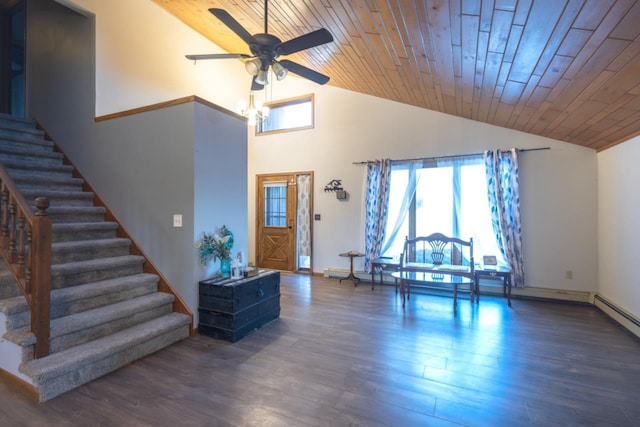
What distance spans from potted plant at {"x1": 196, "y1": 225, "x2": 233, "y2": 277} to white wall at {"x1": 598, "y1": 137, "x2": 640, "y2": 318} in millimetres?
4352

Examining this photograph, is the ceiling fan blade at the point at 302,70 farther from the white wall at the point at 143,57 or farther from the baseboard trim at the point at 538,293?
the baseboard trim at the point at 538,293

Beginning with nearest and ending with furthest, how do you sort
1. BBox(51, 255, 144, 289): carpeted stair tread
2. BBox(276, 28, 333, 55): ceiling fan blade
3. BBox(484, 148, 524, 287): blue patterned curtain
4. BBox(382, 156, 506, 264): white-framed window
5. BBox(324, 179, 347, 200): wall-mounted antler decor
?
1. BBox(276, 28, 333, 55): ceiling fan blade
2. BBox(51, 255, 144, 289): carpeted stair tread
3. BBox(484, 148, 524, 287): blue patterned curtain
4. BBox(382, 156, 506, 264): white-framed window
5. BBox(324, 179, 347, 200): wall-mounted antler decor

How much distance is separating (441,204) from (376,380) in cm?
351

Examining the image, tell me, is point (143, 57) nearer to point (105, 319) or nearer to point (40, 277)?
point (40, 277)

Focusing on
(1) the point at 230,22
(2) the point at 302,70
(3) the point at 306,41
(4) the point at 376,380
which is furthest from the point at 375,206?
(1) the point at 230,22

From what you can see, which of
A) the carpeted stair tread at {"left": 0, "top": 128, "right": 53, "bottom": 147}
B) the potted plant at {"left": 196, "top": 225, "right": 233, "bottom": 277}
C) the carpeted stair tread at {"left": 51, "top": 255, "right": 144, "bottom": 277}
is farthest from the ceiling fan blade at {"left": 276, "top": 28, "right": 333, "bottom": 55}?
the carpeted stair tread at {"left": 0, "top": 128, "right": 53, "bottom": 147}

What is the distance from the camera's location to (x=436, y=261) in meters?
4.75

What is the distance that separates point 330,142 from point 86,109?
12.6ft

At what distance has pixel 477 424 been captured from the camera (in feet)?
5.88

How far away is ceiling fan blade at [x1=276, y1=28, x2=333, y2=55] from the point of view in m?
2.55

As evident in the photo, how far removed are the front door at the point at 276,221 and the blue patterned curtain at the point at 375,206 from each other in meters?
1.62

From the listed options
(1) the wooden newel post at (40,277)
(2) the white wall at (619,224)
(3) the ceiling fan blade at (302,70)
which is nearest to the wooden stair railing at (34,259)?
(1) the wooden newel post at (40,277)

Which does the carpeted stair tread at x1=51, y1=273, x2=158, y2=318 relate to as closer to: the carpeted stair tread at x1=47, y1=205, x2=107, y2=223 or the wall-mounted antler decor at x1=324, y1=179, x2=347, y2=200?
the carpeted stair tread at x1=47, y1=205, x2=107, y2=223

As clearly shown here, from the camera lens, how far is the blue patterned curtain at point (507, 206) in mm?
A: 4418
